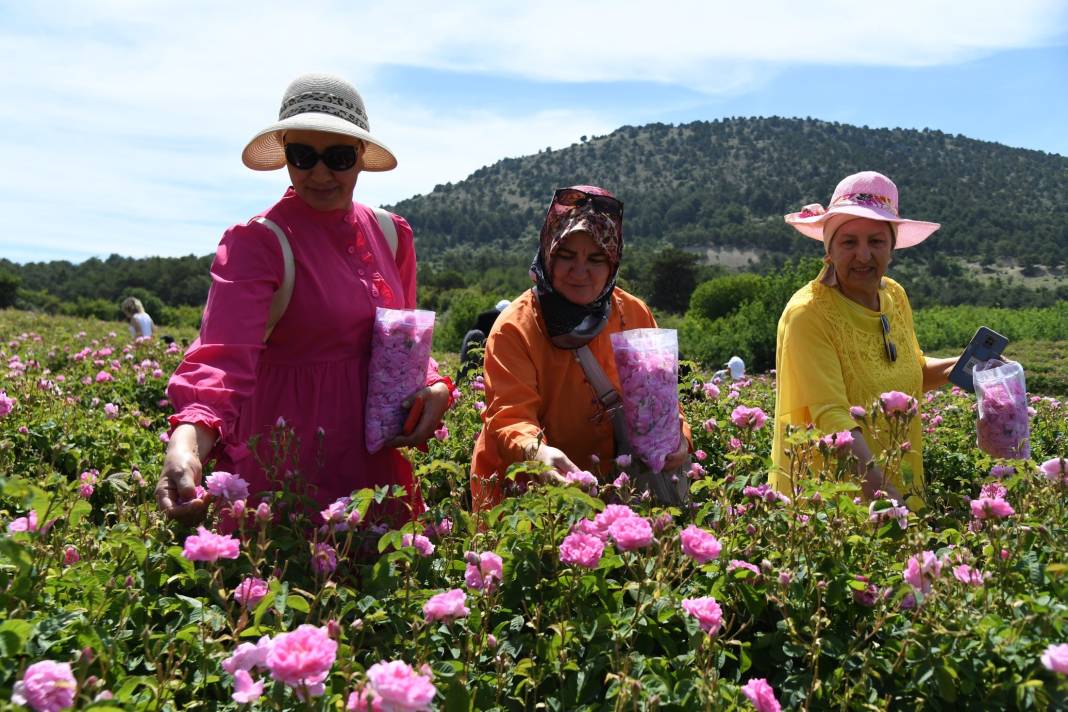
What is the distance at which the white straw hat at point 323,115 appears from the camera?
234 centimetres

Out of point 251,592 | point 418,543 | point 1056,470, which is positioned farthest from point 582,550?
point 1056,470

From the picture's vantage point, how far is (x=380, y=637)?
1.64 m

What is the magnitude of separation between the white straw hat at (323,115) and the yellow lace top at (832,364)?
1.58 metres

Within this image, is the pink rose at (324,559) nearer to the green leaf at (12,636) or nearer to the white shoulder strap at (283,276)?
the green leaf at (12,636)

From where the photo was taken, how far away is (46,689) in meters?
1.08

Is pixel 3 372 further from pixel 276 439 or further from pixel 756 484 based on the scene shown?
pixel 756 484

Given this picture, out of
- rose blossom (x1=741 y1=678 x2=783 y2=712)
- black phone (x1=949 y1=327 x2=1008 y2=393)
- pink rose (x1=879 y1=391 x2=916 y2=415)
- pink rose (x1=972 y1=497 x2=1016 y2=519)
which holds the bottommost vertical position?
rose blossom (x1=741 y1=678 x2=783 y2=712)

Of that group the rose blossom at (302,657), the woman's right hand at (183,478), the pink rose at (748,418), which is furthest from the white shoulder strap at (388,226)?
the rose blossom at (302,657)

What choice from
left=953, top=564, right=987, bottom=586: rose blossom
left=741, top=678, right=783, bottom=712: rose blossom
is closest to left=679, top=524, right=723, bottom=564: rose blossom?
left=741, top=678, right=783, bottom=712: rose blossom

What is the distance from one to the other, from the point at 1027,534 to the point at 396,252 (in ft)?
6.36

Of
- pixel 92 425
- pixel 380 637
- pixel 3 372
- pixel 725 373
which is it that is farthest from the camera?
pixel 725 373

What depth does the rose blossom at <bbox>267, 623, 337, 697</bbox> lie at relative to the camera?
1073 mm

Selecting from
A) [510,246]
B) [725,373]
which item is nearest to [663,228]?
[510,246]

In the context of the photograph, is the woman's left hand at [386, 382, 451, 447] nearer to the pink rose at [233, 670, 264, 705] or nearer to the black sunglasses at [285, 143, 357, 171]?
the black sunglasses at [285, 143, 357, 171]
